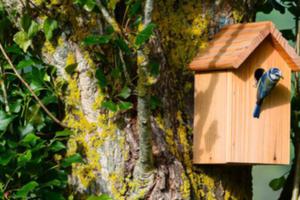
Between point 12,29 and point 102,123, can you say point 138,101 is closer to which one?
point 102,123

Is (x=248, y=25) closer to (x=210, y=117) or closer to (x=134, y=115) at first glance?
(x=210, y=117)

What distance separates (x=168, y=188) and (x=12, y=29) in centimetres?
90

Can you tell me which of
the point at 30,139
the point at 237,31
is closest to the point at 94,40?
the point at 30,139

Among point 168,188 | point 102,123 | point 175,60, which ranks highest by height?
point 175,60

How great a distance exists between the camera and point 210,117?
3.42 metres

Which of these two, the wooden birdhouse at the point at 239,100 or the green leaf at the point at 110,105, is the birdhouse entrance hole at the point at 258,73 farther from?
the green leaf at the point at 110,105

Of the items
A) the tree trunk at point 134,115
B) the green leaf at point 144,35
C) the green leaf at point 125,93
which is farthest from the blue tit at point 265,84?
the green leaf at point 144,35

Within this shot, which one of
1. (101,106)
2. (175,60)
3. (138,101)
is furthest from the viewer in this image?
(175,60)

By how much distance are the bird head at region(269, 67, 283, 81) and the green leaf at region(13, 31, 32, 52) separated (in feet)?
2.96

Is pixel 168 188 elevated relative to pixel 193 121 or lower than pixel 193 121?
lower

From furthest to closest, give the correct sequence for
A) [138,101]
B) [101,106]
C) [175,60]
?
[175,60] → [101,106] → [138,101]

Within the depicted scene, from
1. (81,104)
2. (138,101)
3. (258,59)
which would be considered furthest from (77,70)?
(258,59)

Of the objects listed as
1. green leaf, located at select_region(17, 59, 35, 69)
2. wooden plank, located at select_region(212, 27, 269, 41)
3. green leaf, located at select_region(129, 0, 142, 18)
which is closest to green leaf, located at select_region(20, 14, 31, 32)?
green leaf, located at select_region(17, 59, 35, 69)

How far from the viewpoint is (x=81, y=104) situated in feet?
10.9
